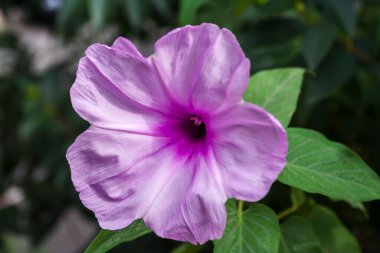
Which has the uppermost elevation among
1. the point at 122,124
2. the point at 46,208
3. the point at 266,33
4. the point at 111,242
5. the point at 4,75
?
the point at 122,124

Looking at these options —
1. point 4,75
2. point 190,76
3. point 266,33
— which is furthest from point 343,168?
point 4,75

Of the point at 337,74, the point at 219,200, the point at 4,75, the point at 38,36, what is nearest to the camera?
the point at 219,200

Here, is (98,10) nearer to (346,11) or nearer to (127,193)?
(346,11)

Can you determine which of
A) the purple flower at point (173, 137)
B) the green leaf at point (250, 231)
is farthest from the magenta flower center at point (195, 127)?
the green leaf at point (250, 231)

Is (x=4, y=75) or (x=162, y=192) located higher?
(x=162, y=192)

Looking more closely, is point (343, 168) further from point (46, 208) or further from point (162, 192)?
point (46, 208)

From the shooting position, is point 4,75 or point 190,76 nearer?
point 190,76

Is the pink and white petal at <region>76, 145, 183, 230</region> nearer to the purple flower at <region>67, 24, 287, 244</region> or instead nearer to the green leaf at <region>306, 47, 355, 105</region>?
the purple flower at <region>67, 24, 287, 244</region>
